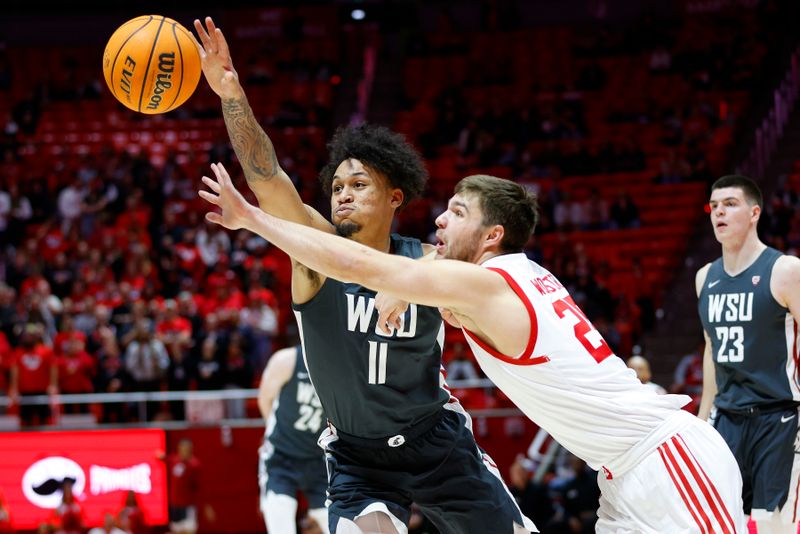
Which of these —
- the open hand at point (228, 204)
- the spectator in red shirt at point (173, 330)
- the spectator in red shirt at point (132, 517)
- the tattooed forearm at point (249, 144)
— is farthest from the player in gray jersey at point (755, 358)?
the spectator in red shirt at point (173, 330)

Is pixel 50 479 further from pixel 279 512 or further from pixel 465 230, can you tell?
pixel 465 230

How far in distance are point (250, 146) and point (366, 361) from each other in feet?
3.53

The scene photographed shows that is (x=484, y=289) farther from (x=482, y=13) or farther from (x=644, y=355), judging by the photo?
(x=482, y=13)

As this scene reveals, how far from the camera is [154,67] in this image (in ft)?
17.0

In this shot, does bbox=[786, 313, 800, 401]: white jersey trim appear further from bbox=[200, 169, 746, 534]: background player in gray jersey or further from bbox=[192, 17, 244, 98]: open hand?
bbox=[192, 17, 244, 98]: open hand

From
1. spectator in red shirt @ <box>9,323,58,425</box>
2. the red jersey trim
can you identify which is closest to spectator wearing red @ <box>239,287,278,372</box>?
spectator in red shirt @ <box>9,323,58,425</box>

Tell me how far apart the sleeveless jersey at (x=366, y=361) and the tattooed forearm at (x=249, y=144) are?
0.57 meters

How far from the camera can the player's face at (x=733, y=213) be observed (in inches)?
245

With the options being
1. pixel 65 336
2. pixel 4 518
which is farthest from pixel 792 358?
pixel 65 336

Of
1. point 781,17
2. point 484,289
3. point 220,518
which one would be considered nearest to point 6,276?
point 220,518

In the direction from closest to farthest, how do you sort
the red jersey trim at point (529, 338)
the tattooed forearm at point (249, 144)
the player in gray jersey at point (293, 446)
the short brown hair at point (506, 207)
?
the red jersey trim at point (529, 338) < the short brown hair at point (506, 207) < the tattooed forearm at point (249, 144) < the player in gray jersey at point (293, 446)

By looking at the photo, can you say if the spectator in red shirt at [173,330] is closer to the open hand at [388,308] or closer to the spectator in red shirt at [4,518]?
the spectator in red shirt at [4,518]

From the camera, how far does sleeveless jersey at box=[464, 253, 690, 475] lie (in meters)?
3.91

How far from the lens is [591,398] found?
3.93 meters
